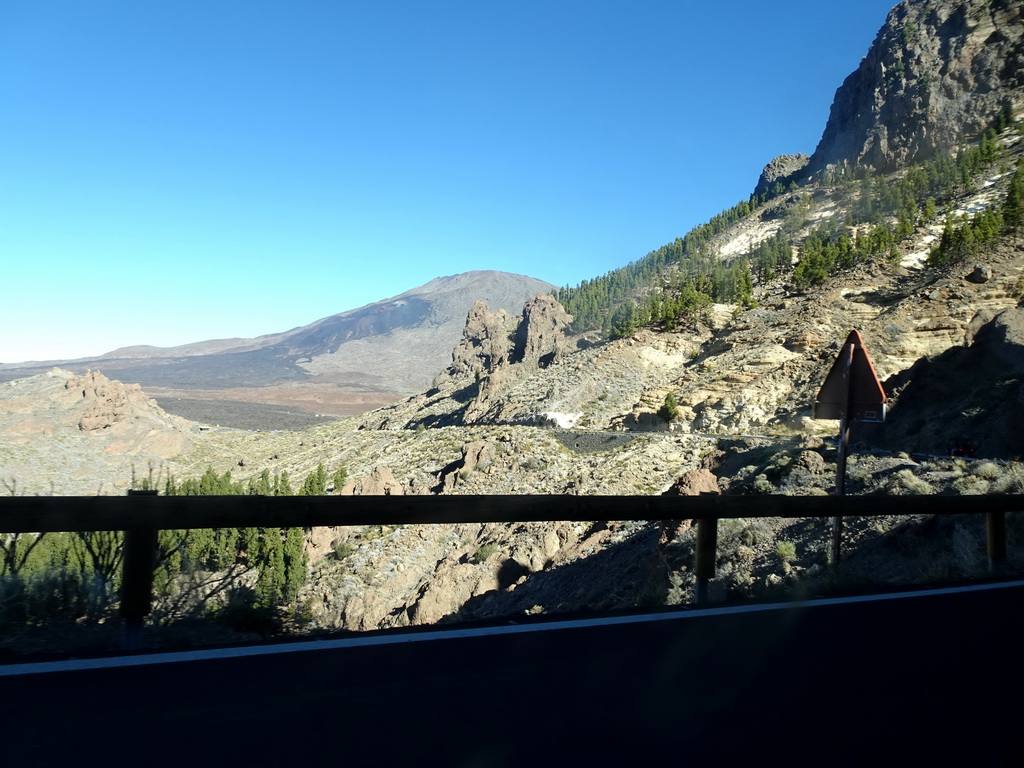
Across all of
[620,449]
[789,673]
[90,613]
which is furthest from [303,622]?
[620,449]

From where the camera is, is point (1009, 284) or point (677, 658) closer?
point (677, 658)

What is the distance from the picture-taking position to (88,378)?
75188 mm

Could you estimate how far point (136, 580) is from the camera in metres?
4.57

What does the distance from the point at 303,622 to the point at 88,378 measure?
81118 millimetres

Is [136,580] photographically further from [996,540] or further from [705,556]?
[996,540]

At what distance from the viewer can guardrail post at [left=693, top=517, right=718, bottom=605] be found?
6.27 meters

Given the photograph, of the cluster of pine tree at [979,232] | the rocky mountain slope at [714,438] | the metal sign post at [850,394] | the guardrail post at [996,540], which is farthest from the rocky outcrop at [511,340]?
the guardrail post at [996,540]

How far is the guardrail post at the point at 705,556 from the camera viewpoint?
627 centimetres

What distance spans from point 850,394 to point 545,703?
7.15m

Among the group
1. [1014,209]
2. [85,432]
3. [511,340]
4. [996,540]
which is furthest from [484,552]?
[511,340]

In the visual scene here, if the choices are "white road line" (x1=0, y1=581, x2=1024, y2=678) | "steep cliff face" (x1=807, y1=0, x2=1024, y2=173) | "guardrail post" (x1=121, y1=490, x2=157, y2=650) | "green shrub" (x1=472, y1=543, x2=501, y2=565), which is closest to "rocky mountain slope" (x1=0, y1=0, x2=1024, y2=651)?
"green shrub" (x1=472, y1=543, x2=501, y2=565)

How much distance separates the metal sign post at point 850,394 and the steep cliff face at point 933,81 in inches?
4479

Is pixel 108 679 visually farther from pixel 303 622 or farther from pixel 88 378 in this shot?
pixel 88 378

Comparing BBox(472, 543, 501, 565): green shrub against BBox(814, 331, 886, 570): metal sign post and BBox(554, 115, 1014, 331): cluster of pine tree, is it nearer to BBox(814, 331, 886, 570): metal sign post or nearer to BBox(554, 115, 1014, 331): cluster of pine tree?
BBox(814, 331, 886, 570): metal sign post
